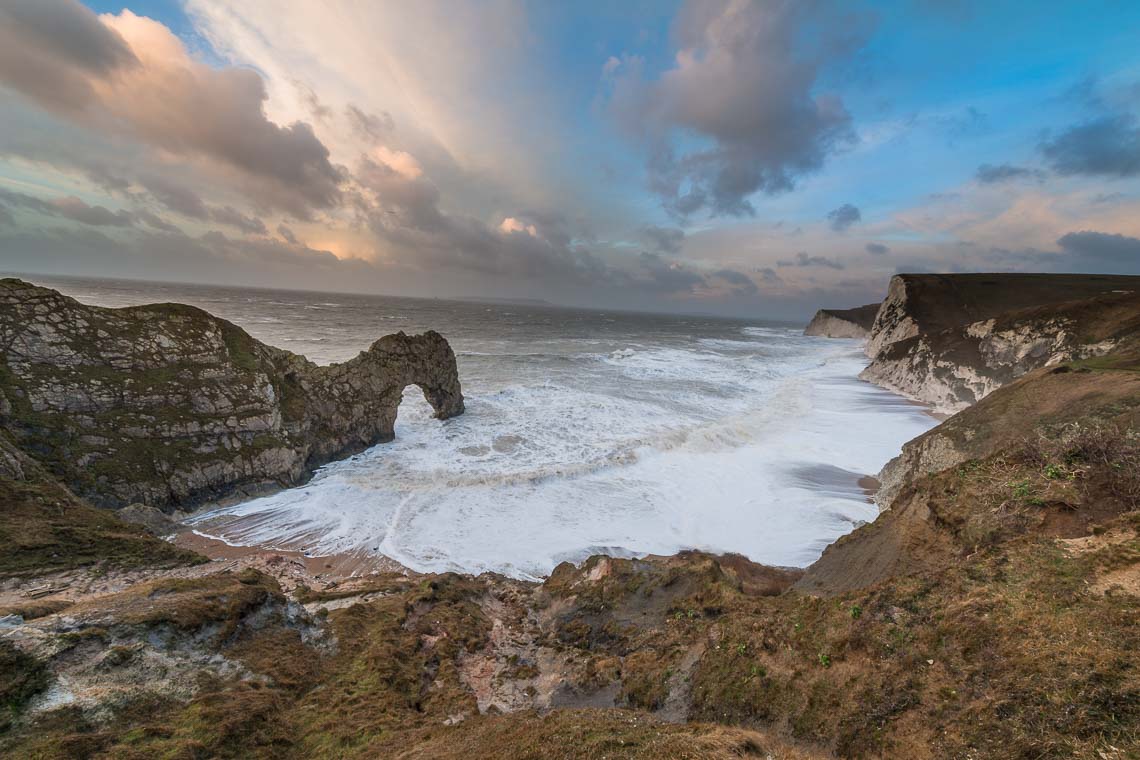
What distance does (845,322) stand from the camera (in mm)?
128500

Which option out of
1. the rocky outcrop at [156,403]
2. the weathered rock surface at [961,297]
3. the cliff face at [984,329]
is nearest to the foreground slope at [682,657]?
the rocky outcrop at [156,403]

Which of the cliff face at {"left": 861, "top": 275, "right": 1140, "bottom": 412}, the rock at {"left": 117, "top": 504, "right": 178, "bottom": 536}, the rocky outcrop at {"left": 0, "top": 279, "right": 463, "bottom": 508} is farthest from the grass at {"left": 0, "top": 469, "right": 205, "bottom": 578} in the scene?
the cliff face at {"left": 861, "top": 275, "right": 1140, "bottom": 412}

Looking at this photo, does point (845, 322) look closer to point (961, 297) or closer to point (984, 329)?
point (961, 297)

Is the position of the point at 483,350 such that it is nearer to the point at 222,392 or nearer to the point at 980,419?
the point at 222,392

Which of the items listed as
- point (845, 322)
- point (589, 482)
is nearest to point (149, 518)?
point (589, 482)

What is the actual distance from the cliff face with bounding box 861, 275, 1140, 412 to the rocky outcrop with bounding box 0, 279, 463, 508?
46.5 meters

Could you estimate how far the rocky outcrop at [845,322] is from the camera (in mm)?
125375

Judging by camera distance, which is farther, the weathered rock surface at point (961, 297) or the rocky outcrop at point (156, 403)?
the weathered rock surface at point (961, 297)

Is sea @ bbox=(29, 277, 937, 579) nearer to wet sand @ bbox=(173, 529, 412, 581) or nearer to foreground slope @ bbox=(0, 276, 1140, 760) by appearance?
wet sand @ bbox=(173, 529, 412, 581)

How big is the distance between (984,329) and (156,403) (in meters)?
63.1

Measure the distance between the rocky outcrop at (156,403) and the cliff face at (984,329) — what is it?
46.5m

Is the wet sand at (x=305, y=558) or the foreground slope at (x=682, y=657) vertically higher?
the foreground slope at (x=682, y=657)

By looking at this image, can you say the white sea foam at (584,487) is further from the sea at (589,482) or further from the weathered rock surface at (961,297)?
the weathered rock surface at (961,297)

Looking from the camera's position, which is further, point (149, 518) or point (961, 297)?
point (961, 297)
